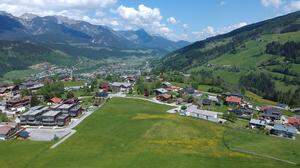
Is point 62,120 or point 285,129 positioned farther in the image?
point 62,120

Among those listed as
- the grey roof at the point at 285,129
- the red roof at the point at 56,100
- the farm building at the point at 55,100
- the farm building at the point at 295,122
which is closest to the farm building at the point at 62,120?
the farm building at the point at 55,100

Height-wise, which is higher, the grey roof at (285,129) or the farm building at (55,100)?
the farm building at (55,100)

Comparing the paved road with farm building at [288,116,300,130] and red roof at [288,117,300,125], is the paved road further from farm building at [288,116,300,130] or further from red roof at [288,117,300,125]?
red roof at [288,117,300,125]

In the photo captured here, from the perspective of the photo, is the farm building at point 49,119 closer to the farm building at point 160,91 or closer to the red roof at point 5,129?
the red roof at point 5,129

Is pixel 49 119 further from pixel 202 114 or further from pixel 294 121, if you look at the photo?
pixel 294 121

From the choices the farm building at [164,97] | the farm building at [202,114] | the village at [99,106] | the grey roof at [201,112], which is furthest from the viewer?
the farm building at [164,97]

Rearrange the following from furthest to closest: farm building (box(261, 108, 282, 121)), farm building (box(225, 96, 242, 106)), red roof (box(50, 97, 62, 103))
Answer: farm building (box(225, 96, 242, 106))
red roof (box(50, 97, 62, 103))
farm building (box(261, 108, 282, 121))

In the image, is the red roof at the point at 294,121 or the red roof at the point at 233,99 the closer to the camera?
the red roof at the point at 294,121

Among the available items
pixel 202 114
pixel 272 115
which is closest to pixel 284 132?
pixel 272 115

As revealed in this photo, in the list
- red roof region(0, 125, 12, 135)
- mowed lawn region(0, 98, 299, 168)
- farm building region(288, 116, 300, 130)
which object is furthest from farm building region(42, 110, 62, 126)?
farm building region(288, 116, 300, 130)
